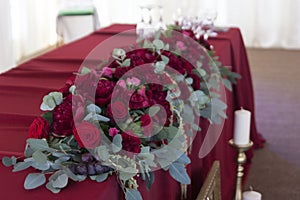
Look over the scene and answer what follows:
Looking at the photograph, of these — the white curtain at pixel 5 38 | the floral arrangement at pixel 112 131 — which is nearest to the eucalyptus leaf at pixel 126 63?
the floral arrangement at pixel 112 131

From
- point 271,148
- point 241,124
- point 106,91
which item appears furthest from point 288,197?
point 106,91

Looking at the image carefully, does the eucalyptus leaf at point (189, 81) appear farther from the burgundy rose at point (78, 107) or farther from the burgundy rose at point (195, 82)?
the burgundy rose at point (78, 107)

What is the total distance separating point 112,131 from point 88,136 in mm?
58

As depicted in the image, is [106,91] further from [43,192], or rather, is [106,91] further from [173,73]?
[173,73]

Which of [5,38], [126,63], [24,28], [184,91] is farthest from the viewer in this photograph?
[24,28]

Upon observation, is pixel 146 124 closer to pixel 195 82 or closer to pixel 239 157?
pixel 195 82

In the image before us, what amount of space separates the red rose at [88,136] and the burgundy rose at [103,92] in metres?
0.11

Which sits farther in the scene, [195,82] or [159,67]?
[195,82]

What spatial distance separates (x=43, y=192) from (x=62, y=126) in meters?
0.16

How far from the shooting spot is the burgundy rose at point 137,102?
118cm

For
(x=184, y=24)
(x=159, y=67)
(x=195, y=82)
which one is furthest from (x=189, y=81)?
(x=184, y=24)

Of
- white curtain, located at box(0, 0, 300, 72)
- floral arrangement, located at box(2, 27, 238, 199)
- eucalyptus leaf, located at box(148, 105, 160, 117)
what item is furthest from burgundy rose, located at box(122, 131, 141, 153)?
white curtain, located at box(0, 0, 300, 72)

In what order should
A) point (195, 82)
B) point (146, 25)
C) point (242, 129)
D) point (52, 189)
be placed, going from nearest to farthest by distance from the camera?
point (52, 189)
point (195, 82)
point (242, 129)
point (146, 25)

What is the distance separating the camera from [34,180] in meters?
1.06
